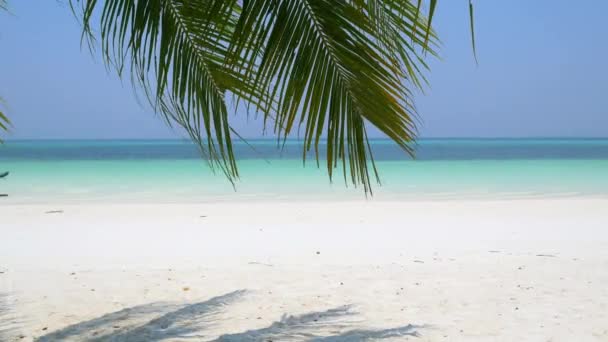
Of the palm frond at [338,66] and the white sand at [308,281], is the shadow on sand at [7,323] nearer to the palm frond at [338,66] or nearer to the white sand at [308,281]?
the white sand at [308,281]

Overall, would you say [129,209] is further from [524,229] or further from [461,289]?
[461,289]

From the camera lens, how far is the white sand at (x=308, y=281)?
360 cm

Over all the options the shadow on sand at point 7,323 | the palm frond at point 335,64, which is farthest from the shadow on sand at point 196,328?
the palm frond at point 335,64

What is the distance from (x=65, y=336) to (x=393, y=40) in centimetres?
242

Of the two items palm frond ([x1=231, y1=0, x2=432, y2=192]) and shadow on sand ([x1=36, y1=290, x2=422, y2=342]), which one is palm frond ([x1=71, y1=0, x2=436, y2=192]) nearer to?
palm frond ([x1=231, y1=0, x2=432, y2=192])

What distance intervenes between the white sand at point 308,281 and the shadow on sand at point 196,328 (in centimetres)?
1

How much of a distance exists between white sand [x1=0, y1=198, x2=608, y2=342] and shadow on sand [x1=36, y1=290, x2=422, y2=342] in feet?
0.03

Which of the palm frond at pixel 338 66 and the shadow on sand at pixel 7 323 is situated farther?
the shadow on sand at pixel 7 323

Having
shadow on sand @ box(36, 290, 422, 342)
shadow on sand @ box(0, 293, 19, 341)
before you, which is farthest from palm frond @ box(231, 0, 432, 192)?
shadow on sand @ box(0, 293, 19, 341)

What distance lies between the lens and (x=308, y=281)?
15.6ft

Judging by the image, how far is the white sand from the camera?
11.8 feet

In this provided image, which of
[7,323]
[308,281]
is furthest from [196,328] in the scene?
[308,281]

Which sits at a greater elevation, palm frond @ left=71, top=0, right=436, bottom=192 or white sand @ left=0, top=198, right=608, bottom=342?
palm frond @ left=71, top=0, right=436, bottom=192

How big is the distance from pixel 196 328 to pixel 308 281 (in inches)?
50.1
